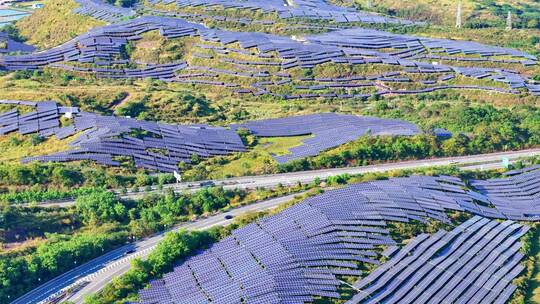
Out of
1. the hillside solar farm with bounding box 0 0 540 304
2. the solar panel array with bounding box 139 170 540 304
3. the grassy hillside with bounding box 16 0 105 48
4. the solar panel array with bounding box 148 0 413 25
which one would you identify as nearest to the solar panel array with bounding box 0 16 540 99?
the hillside solar farm with bounding box 0 0 540 304

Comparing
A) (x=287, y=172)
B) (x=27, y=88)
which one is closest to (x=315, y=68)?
(x=287, y=172)

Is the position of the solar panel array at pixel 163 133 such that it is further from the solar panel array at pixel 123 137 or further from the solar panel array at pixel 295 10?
the solar panel array at pixel 295 10

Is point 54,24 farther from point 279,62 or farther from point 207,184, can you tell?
point 207,184

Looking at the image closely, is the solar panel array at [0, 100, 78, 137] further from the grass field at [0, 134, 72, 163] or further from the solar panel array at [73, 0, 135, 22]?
the solar panel array at [73, 0, 135, 22]

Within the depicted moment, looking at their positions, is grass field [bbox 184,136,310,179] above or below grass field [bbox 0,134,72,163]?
below

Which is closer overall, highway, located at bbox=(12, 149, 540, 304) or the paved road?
the paved road

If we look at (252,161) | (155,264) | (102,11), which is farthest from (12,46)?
(155,264)
